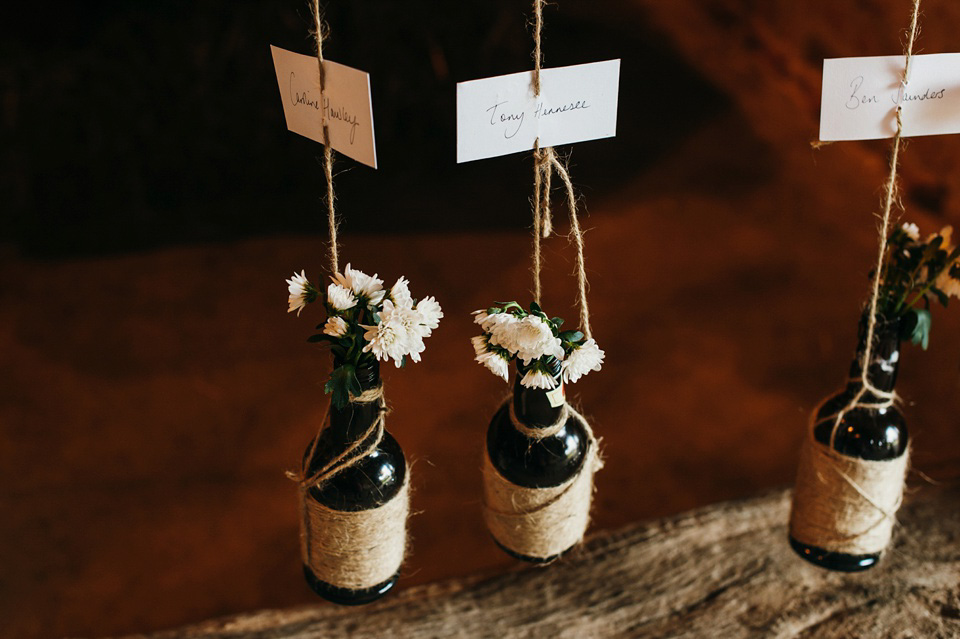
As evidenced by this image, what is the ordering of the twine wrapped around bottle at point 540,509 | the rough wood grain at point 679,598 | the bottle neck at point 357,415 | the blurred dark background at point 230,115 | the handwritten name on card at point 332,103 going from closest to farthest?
the handwritten name on card at point 332,103 → the bottle neck at point 357,415 → the twine wrapped around bottle at point 540,509 → the blurred dark background at point 230,115 → the rough wood grain at point 679,598

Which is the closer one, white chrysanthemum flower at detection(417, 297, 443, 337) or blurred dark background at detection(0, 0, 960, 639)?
white chrysanthemum flower at detection(417, 297, 443, 337)

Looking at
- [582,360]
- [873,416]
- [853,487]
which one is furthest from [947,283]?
[582,360]

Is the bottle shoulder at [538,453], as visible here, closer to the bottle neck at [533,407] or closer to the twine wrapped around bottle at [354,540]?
the bottle neck at [533,407]

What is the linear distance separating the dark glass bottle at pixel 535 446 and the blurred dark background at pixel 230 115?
526 mm

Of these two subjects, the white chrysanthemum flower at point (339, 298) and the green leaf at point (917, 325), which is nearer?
the white chrysanthemum flower at point (339, 298)

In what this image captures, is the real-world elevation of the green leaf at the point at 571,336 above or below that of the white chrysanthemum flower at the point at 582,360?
above

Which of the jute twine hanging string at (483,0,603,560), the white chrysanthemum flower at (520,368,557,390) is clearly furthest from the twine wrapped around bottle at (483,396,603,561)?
the white chrysanthemum flower at (520,368,557,390)

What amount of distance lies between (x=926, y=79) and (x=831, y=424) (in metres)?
0.50

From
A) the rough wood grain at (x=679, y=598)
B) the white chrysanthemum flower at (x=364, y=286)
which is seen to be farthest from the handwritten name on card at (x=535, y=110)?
the rough wood grain at (x=679, y=598)

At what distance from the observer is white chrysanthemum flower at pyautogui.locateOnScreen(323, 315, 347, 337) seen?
965 mm

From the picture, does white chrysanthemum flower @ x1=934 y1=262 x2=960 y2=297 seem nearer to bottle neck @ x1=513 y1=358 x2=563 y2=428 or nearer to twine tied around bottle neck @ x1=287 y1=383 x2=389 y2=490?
bottle neck @ x1=513 y1=358 x2=563 y2=428

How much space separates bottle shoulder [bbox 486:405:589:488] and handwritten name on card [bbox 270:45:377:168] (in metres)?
0.41

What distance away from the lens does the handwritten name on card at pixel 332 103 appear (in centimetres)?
91

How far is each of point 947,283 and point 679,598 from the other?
72 cm
